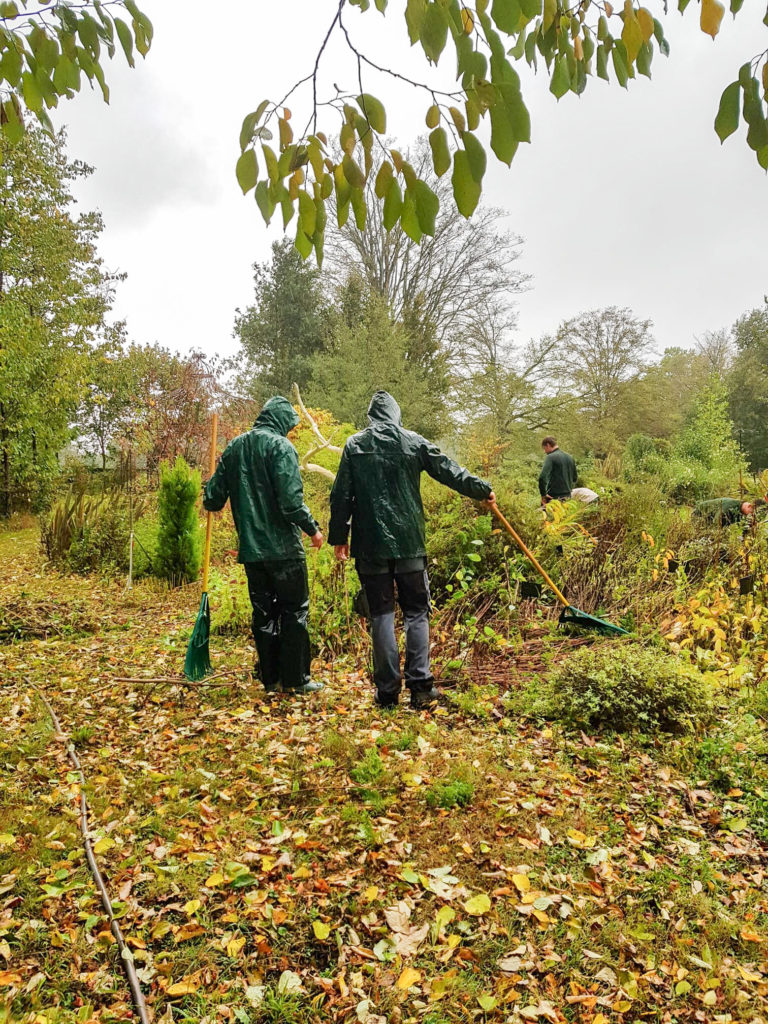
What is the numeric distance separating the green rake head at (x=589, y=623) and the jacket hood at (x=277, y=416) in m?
2.74

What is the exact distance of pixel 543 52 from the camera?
1.46 metres

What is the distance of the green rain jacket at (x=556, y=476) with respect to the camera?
9.13m

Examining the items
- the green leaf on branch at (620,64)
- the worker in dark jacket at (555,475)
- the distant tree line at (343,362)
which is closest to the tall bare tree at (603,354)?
the distant tree line at (343,362)

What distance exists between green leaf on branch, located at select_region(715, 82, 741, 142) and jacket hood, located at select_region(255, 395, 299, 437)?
3.47m

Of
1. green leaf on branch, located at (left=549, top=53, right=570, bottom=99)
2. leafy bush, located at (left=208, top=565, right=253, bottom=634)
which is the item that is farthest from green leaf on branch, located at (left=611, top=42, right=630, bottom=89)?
leafy bush, located at (left=208, top=565, right=253, bottom=634)

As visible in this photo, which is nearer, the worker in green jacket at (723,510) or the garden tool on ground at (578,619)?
the garden tool on ground at (578,619)

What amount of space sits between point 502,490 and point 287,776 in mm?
3601

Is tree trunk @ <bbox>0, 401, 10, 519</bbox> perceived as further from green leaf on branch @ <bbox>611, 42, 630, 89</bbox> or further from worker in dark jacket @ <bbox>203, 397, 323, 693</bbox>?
green leaf on branch @ <bbox>611, 42, 630, 89</bbox>

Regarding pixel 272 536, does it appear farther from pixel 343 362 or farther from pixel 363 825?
pixel 343 362

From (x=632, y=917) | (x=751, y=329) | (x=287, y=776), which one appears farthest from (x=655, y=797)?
(x=751, y=329)

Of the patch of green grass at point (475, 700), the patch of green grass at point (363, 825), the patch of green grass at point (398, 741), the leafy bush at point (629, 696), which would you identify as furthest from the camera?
the patch of green grass at point (475, 700)

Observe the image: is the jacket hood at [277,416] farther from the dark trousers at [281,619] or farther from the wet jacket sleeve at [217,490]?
the dark trousers at [281,619]

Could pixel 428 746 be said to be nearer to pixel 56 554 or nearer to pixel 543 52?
pixel 543 52

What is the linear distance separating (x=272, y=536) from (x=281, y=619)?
0.60m
